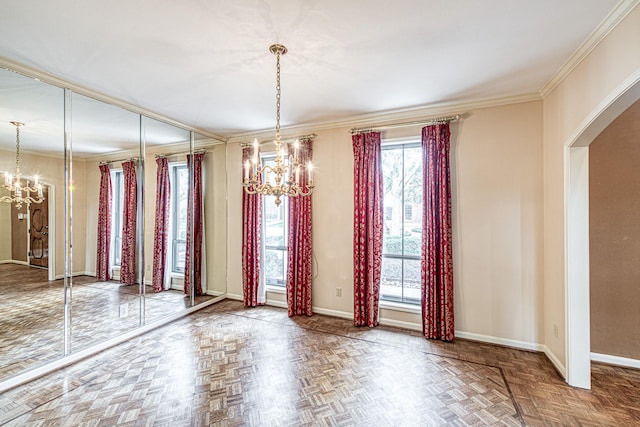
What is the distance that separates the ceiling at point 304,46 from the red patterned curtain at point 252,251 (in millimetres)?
1773

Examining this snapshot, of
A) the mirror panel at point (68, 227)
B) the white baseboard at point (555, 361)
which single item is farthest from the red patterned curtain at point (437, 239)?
the mirror panel at point (68, 227)

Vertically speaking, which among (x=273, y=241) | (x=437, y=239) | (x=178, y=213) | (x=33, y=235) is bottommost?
(x=273, y=241)

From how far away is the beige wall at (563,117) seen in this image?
1.82 meters

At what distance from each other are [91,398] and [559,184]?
474 centimetres

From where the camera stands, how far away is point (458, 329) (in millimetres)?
3477

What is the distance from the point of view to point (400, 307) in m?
3.80

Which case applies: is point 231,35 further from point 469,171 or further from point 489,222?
point 489,222

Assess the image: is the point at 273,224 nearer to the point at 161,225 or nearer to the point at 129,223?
the point at 161,225

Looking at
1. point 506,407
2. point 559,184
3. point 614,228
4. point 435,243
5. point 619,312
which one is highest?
point 559,184

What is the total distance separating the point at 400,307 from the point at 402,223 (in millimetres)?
1165

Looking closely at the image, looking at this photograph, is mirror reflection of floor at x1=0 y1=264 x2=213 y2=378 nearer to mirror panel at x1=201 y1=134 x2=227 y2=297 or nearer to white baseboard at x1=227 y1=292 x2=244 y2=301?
mirror panel at x1=201 y1=134 x2=227 y2=297

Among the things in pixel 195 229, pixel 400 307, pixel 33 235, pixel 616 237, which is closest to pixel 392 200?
pixel 400 307

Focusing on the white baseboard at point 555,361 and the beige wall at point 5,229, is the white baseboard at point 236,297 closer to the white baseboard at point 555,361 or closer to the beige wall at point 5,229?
the beige wall at point 5,229

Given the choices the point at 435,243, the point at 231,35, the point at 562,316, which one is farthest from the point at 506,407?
the point at 231,35
